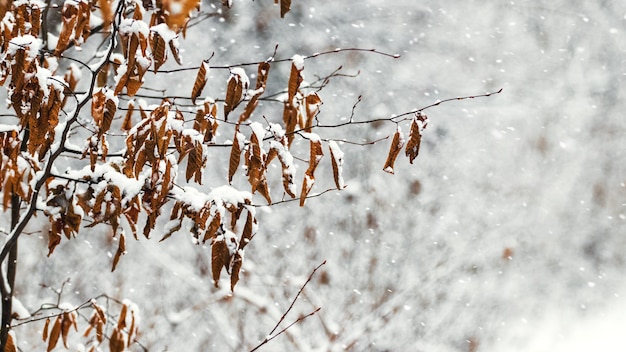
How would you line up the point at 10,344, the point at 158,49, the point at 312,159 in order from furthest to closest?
1. the point at 10,344
2. the point at 312,159
3. the point at 158,49

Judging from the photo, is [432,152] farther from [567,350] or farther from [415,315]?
[567,350]

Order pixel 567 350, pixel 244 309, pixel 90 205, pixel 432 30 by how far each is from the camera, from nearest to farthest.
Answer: pixel 90 205 < pixel 244 309 < pixel 567 350 < pixel 432 30

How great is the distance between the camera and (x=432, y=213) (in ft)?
25.4

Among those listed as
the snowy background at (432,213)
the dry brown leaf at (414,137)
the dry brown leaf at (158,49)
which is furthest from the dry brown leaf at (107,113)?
the snowy background at (432,213)

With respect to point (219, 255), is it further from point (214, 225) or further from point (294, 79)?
point (294, 79)

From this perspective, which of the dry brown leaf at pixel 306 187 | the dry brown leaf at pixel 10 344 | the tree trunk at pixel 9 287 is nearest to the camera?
the dry brown leaf at pixel 306 187

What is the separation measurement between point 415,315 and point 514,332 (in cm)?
184

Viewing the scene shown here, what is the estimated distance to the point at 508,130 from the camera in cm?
912

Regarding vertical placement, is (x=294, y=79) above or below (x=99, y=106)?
below

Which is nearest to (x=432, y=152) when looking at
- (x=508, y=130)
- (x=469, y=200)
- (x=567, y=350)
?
(x=469, y=200)

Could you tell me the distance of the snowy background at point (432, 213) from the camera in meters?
6.83

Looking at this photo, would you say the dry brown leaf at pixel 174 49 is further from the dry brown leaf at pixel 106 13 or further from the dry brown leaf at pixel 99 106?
the dry brown leaf at pixel 106 13

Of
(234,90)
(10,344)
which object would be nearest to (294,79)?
(234,90)

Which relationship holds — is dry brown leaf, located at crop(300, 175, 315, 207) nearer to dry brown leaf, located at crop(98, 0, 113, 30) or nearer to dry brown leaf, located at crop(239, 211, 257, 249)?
dry brown leaf, located at crop(239, 211, 257, 249)
